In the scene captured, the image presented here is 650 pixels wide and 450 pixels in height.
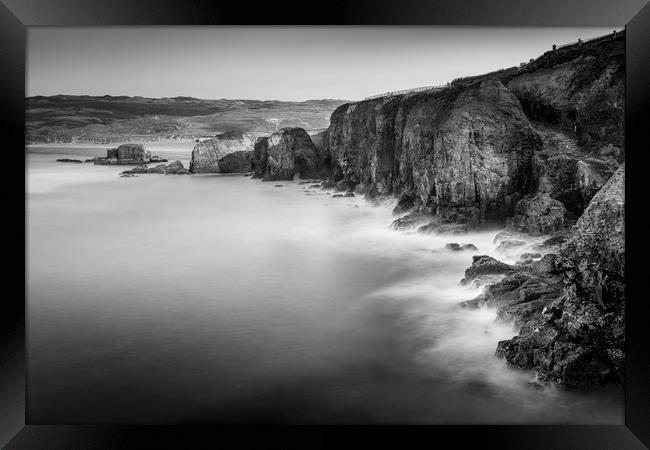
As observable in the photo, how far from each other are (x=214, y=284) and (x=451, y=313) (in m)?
2.57

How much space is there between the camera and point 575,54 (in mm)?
8023

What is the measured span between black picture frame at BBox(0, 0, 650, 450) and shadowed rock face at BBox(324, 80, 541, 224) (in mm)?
3057

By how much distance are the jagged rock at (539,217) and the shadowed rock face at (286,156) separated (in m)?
2.77

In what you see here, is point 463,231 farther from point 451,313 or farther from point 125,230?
point 125,230

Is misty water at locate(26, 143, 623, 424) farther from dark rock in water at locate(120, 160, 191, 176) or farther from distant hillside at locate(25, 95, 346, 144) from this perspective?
distant hillside at locate(25, 95, 346, 144)

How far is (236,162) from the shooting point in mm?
8844

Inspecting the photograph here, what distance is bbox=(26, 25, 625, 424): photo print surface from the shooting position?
222 inches

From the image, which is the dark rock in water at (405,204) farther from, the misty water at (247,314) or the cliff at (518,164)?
the misty water at (247,314)

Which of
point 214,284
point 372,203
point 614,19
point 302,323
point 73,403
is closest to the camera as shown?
point 614,19

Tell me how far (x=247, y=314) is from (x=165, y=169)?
2.92 metres

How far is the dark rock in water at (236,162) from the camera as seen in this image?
884cm

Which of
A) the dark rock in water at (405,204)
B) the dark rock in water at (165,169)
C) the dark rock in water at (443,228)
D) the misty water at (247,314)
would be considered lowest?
the misty water at (247,314)

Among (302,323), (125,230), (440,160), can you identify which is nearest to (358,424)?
(302,323)

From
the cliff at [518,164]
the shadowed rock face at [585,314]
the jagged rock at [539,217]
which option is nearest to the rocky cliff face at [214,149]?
the cliff at [518,164]
